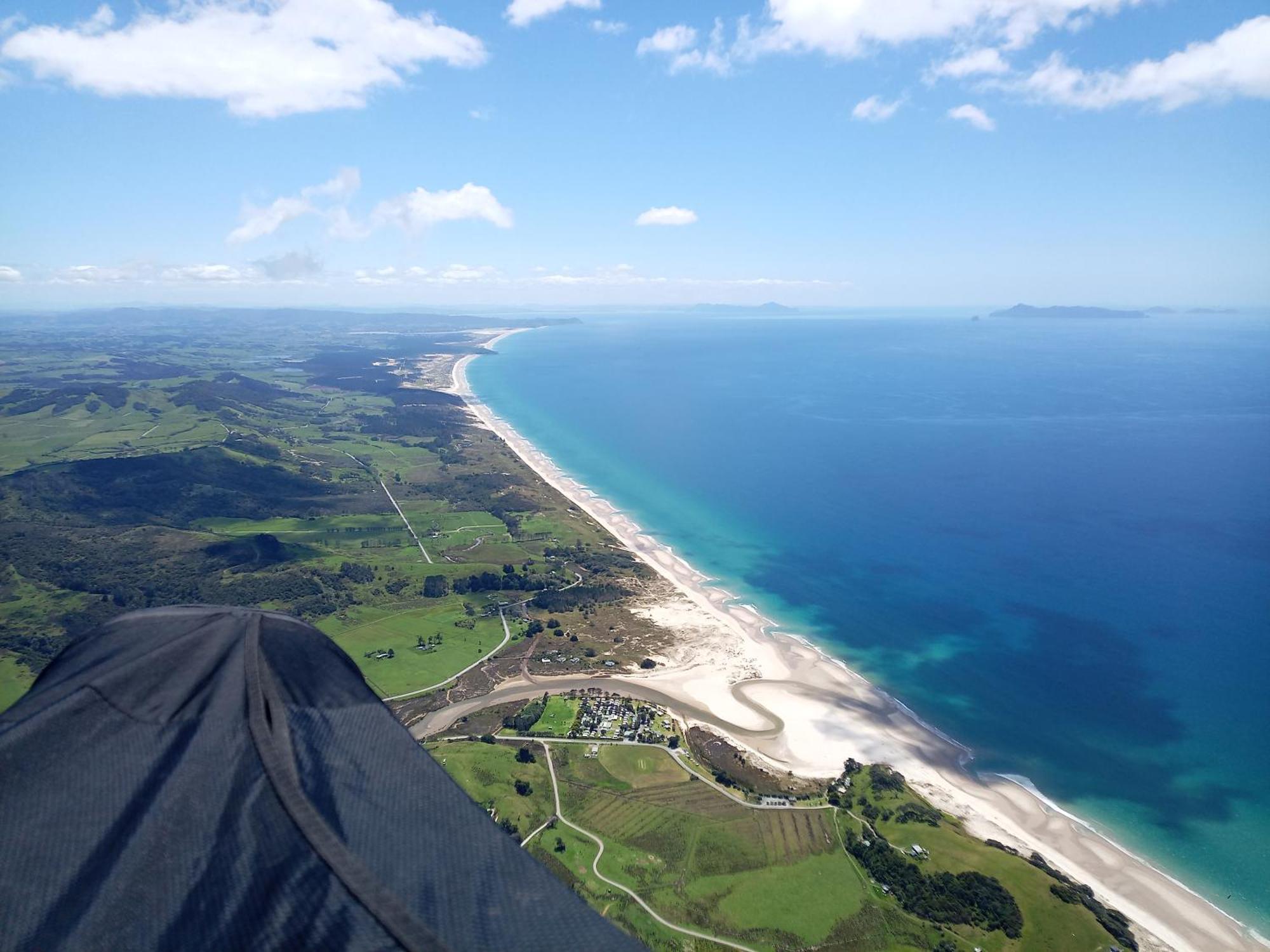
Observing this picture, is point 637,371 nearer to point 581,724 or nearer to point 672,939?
point 581,724

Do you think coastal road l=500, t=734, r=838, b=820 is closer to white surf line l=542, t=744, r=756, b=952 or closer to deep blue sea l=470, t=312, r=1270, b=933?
white surf line l=542, t=744, r=756, b=952

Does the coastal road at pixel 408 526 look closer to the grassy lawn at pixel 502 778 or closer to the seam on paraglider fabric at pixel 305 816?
the grassy lawn at pixel 502 778

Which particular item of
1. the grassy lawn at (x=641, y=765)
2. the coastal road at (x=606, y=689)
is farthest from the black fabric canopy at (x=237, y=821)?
the coastal road at (x=606, y=689)

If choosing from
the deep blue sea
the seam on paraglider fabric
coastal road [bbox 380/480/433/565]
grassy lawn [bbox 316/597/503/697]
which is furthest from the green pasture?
the seam on paraglider fabric

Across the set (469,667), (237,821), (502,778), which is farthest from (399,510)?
(237,821)

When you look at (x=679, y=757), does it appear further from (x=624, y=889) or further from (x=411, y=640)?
(x=411, y=640)
